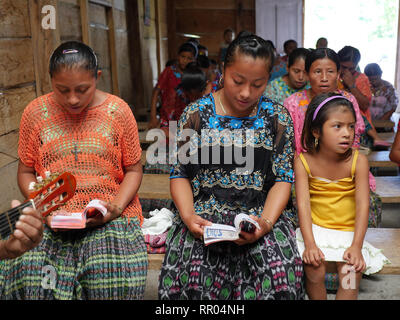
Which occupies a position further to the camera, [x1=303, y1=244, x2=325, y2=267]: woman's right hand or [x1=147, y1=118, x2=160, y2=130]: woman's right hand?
[x1=147, y1=118, x2=160, y2=130]: woman's right hand

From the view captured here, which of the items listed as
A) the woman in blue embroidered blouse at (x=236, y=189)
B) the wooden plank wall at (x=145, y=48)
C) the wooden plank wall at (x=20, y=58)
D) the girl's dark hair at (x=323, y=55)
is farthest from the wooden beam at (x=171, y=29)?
the woman in blue embroidered blouse at (x=236, y=189)

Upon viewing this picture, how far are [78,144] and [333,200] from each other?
4.28 feet

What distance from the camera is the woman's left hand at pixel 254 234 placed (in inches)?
73.0

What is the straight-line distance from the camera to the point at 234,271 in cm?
194

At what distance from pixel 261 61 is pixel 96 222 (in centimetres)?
104

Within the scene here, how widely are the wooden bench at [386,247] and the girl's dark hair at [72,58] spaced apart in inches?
37.1

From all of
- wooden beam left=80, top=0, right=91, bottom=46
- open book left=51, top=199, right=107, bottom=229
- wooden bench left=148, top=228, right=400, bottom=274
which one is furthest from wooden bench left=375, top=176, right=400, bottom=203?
wooden beam left=80, top=0, right=91, bottom=46

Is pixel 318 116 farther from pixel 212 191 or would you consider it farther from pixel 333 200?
pixel 212 191

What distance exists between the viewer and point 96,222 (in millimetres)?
1966

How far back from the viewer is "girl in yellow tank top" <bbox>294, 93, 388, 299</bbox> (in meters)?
1.98

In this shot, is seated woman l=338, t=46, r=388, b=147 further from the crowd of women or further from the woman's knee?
the woman's knee

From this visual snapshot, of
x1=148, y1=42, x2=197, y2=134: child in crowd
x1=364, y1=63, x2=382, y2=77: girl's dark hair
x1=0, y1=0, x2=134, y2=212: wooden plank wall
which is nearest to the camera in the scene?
x1=0, y1=0, x2=134, y2=212: wooden plank wall

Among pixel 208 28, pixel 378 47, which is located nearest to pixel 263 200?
pixel 208 28

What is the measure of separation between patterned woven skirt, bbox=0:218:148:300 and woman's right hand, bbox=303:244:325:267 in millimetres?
739
